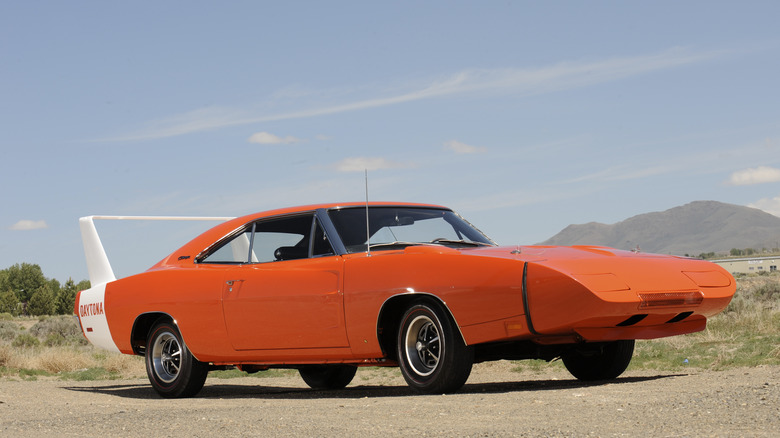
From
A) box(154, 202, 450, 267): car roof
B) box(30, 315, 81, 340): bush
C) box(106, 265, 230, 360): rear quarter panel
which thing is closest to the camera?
box(154, 202, 450, 267): car roof

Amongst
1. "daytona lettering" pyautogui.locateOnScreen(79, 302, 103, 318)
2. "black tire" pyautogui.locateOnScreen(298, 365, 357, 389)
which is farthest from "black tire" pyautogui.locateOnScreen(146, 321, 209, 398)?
"black tire" pyautogui.locateOnScreen(298, 365, 357, 389)

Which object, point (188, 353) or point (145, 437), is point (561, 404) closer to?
point (145, 437)

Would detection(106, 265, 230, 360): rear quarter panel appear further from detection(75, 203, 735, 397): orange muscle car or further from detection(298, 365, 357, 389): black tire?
detection(298, 365, 357, 389): black tire

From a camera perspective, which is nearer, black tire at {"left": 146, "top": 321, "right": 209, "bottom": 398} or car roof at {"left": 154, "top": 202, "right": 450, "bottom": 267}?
car roof at {"left": 154, "top": 202, "right": 450, "bottom": 267}

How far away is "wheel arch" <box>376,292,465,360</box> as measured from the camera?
7.41m

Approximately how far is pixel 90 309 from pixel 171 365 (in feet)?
5.36

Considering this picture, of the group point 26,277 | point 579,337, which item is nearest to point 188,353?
point 579,337

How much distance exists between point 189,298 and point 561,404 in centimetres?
427

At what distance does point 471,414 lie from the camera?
231 inches

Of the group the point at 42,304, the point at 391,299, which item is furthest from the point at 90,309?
the point at 42,304

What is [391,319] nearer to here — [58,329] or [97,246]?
[97,246]

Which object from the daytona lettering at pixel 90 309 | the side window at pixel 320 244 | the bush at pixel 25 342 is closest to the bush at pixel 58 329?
the bush at pixel 25 342

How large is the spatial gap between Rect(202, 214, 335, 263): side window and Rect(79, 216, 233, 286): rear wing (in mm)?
1533

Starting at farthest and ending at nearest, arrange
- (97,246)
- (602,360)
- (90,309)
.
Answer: (97,246) → (90,309) → (602,360)
